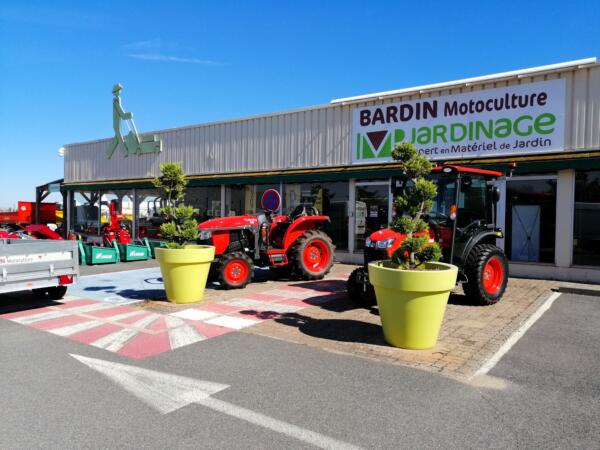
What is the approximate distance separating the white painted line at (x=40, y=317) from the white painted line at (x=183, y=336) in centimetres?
212

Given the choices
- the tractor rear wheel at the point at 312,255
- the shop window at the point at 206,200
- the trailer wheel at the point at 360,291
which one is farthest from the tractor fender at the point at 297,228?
the shop window at the point at 206,200

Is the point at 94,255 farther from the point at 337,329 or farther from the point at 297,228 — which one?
the point at 337,329

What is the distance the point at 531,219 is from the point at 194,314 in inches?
312

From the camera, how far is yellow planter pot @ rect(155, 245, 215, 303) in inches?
271

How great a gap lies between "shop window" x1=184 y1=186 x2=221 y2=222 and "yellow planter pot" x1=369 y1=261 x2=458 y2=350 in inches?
460

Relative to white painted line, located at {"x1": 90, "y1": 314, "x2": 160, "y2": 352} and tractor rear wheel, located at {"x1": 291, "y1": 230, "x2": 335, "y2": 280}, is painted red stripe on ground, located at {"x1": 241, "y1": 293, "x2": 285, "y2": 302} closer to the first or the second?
tractor rear wheel, located at {"x1": 291, "y1": 230, "x2": 335, "y2": 280}

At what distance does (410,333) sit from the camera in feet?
15.3

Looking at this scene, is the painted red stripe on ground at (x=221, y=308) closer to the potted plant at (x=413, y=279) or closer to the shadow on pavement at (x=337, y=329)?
the shadow on pavement at (x=337, y=329)

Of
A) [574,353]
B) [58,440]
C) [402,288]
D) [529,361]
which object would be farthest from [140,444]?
[574,353]

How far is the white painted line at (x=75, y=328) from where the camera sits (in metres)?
5.57

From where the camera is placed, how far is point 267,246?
9070 millimetres

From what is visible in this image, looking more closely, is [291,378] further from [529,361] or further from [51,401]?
[529,361]

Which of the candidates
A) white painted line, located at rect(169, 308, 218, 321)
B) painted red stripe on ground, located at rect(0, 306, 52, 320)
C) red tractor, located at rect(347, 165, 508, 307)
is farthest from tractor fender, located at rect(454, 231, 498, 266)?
painted red stripe on ground, located at rect(0, 306, 52, 320)

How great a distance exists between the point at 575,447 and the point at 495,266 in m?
4.87
